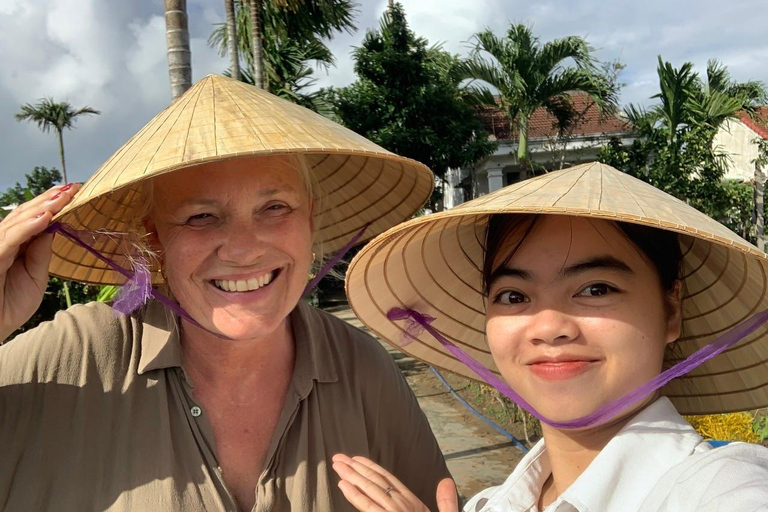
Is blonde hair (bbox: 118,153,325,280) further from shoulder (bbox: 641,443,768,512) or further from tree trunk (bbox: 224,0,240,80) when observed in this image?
tree trunk (bbox: 224,0,240,80)

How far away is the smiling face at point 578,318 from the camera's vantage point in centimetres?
143

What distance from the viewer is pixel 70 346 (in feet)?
5.93

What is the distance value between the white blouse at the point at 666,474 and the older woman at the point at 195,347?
2.17 ft

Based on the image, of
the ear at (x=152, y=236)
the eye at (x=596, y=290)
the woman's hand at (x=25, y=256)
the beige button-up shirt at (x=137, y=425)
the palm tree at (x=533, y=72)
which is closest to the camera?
the eye at (x=596, y=290)

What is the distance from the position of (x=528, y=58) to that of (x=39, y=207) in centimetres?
1113

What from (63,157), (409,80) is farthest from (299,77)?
(63,157)

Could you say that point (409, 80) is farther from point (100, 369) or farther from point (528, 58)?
point (100, 369)

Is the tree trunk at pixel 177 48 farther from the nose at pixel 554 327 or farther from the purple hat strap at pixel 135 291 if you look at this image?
the nose at pixel 554 327

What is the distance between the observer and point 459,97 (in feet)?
43.3

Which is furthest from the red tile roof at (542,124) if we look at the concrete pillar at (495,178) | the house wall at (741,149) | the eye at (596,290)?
the eye at (596,290)

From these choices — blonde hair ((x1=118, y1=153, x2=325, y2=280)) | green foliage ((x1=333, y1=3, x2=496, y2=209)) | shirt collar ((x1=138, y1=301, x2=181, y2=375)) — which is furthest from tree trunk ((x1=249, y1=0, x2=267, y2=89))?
shirt collar ((x1=138, y1=301, x2=181, y2=375))

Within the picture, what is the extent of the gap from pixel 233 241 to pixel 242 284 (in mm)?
124

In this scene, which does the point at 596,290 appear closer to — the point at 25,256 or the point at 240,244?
the point at 240,244

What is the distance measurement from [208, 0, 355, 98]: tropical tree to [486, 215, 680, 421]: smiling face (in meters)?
7.83
